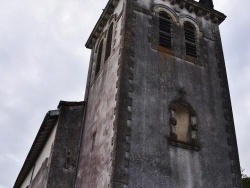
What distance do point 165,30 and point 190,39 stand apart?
1.22 meters

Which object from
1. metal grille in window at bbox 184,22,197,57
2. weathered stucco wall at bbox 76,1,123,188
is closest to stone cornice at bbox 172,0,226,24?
metal grille in window at bbox 184,22,197,57

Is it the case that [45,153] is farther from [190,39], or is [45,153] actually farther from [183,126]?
[190,39]

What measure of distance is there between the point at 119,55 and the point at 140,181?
4588 mm

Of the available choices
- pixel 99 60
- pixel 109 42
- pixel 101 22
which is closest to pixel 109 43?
pixel 109 42

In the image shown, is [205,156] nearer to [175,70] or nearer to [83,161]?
[175,70]

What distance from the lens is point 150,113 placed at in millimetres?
10992

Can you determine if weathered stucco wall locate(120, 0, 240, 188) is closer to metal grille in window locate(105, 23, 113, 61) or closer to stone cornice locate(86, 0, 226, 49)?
stone cornice locate(86, 0, 226, 49)

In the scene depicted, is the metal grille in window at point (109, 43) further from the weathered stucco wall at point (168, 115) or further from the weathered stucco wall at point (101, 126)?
the weathered stucco wall at point (168, 115)

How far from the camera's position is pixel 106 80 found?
13039 mm

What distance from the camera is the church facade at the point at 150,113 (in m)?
10.2

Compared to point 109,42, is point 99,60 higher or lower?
lower

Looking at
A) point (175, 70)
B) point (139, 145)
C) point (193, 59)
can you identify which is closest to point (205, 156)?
point (139, 145)

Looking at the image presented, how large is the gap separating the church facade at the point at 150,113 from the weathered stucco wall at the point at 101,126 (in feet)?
0.13

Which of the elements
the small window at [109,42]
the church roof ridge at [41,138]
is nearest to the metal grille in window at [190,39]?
the small window at [109,42]
